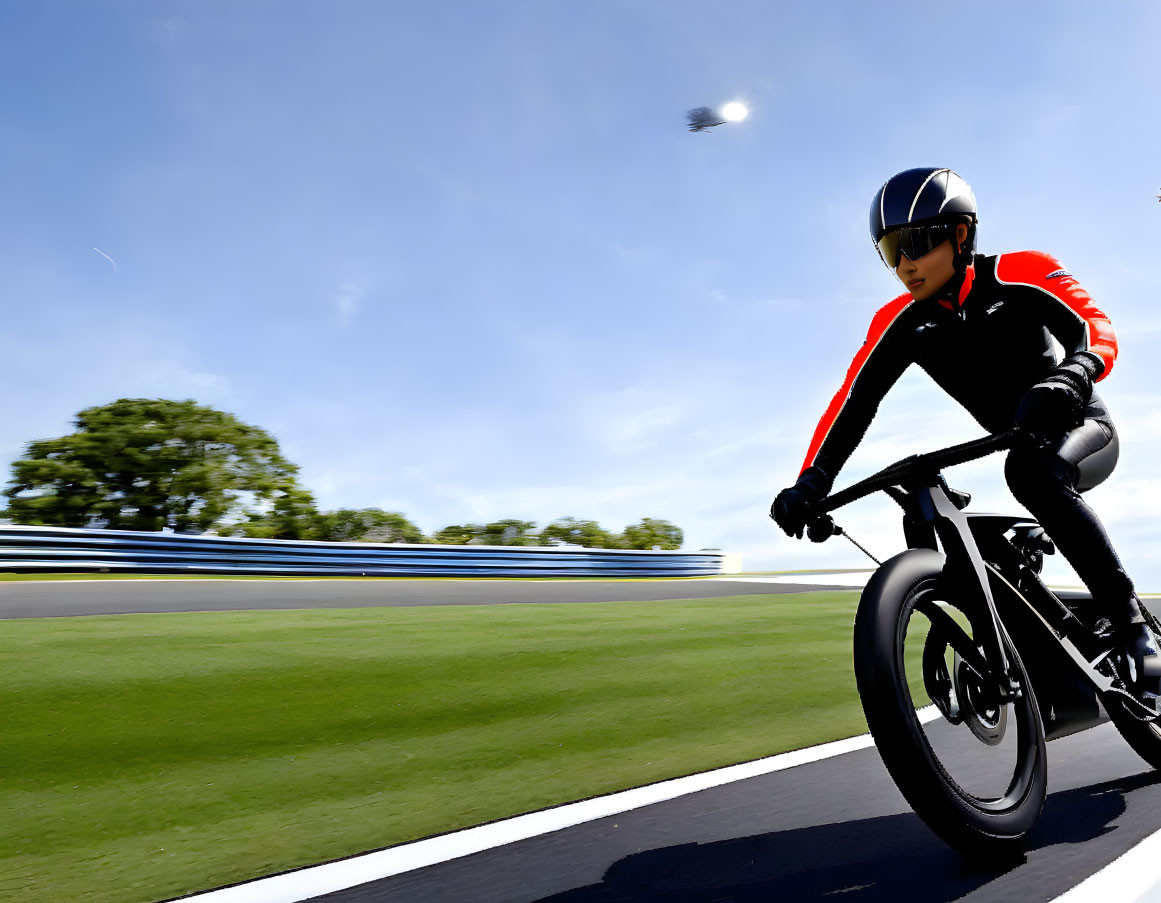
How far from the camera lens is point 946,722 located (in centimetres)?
319

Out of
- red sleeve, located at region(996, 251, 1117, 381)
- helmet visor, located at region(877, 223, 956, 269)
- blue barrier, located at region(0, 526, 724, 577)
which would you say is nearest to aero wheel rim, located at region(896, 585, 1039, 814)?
red sleeve, located at region(996, 251, 1117, 381)

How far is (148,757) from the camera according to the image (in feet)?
14.3

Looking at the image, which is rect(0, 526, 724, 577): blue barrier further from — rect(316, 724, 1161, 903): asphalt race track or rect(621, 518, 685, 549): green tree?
rect(316, 724, 1161, 903): asphalt race track

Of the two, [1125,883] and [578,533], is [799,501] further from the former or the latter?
[578,533]

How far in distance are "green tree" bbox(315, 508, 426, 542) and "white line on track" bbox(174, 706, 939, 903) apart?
26579 millimetres

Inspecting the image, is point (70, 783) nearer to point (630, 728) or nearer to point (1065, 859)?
point (630, 728)

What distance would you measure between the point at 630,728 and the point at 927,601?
2332 mm

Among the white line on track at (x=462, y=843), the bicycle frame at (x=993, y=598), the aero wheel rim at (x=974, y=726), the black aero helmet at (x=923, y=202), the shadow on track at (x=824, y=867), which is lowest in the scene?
the shadow on track at (x=824, y=867)

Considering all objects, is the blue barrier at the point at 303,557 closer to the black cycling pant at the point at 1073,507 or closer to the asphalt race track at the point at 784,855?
the asphalt race track at the point at 784,855

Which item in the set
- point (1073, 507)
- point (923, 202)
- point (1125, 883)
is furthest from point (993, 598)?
point (923, 202)

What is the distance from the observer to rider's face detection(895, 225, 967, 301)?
11.0 feet

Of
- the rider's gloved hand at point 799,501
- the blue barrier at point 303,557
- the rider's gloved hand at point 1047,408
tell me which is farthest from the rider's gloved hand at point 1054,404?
the blue barrier at point 303,557

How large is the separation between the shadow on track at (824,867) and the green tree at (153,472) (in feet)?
88.3

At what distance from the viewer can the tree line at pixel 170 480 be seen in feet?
87.7
